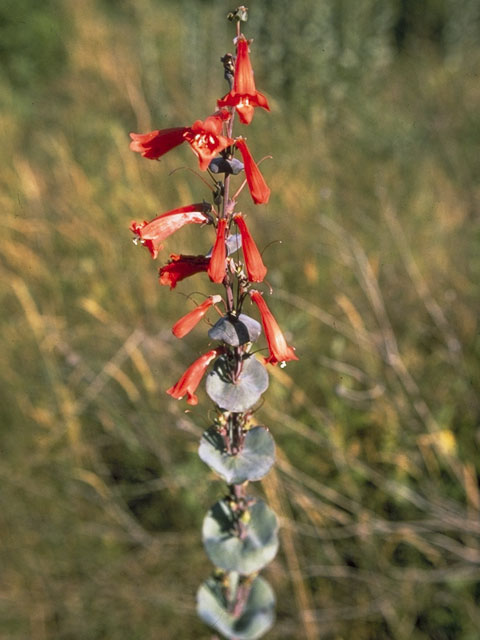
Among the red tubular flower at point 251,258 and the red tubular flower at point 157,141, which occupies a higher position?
the red tubular flower at point 157,141

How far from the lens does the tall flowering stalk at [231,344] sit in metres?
1.13

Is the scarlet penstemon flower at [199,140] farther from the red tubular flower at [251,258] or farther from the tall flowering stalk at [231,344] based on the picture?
the red tubular flower at [251,258]

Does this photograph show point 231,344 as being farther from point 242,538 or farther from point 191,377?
point 242,538

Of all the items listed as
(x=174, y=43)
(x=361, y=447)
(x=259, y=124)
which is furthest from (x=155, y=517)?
(x=174, y=43)

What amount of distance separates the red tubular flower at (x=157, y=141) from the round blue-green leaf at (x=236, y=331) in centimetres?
43

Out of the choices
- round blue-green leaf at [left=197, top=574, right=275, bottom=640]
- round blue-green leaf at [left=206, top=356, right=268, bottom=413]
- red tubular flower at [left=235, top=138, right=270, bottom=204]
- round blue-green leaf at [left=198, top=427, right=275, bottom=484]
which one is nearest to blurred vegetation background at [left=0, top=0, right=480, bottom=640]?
round blue-green leaf at [left=197, top=574, right=275, bottom=640]

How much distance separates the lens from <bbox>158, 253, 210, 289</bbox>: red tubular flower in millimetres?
1280

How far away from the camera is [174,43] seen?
334 inches

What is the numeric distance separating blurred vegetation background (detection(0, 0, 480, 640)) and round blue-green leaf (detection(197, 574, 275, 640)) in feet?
1.87

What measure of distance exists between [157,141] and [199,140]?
0.18 meters

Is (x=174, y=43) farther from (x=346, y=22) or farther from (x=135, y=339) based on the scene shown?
(x=135, y=339)

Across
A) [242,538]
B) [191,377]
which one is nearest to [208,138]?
[191,377]

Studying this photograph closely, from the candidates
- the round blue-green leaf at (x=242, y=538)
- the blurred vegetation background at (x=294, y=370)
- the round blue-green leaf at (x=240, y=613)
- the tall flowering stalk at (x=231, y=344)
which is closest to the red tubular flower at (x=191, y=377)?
the tall flowering stalk at (x=231, y=344)

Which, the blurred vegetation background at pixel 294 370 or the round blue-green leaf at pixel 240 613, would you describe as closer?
the round blue-green leaf at pixel 240 613
